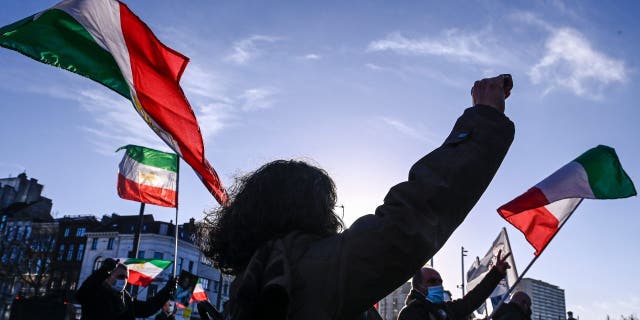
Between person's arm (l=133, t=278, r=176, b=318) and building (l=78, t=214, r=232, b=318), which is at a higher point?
building (l=78, t=214, r=232, b=318)

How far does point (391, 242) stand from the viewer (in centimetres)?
145

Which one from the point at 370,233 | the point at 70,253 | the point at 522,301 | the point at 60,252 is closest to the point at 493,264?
the point at 522,301

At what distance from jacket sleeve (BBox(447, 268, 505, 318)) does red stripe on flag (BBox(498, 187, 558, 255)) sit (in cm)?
57

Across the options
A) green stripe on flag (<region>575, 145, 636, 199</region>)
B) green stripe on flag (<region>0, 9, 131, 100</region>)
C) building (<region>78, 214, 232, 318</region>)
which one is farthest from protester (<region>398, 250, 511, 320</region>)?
building (<region>78, 214, 232, 318</region>)

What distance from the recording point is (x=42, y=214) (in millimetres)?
71688

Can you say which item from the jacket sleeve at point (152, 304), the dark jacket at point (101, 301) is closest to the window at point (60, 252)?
the jacket sleeve at point (152, 304)

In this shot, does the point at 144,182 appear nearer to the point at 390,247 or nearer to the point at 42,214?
the point at 390,247

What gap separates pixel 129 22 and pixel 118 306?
14.2 ft

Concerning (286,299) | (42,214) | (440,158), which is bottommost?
(286,299)

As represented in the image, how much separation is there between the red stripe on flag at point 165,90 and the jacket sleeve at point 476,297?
302 cm

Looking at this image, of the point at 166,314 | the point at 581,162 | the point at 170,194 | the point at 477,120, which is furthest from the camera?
the point at 166,314

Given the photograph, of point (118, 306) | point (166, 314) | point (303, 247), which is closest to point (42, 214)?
point (166, 314)

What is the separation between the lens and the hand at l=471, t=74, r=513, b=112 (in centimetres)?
162

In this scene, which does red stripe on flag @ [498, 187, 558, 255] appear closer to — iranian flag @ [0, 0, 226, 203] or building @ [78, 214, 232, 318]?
iranian flag @ [0, 0, 226, 203]
